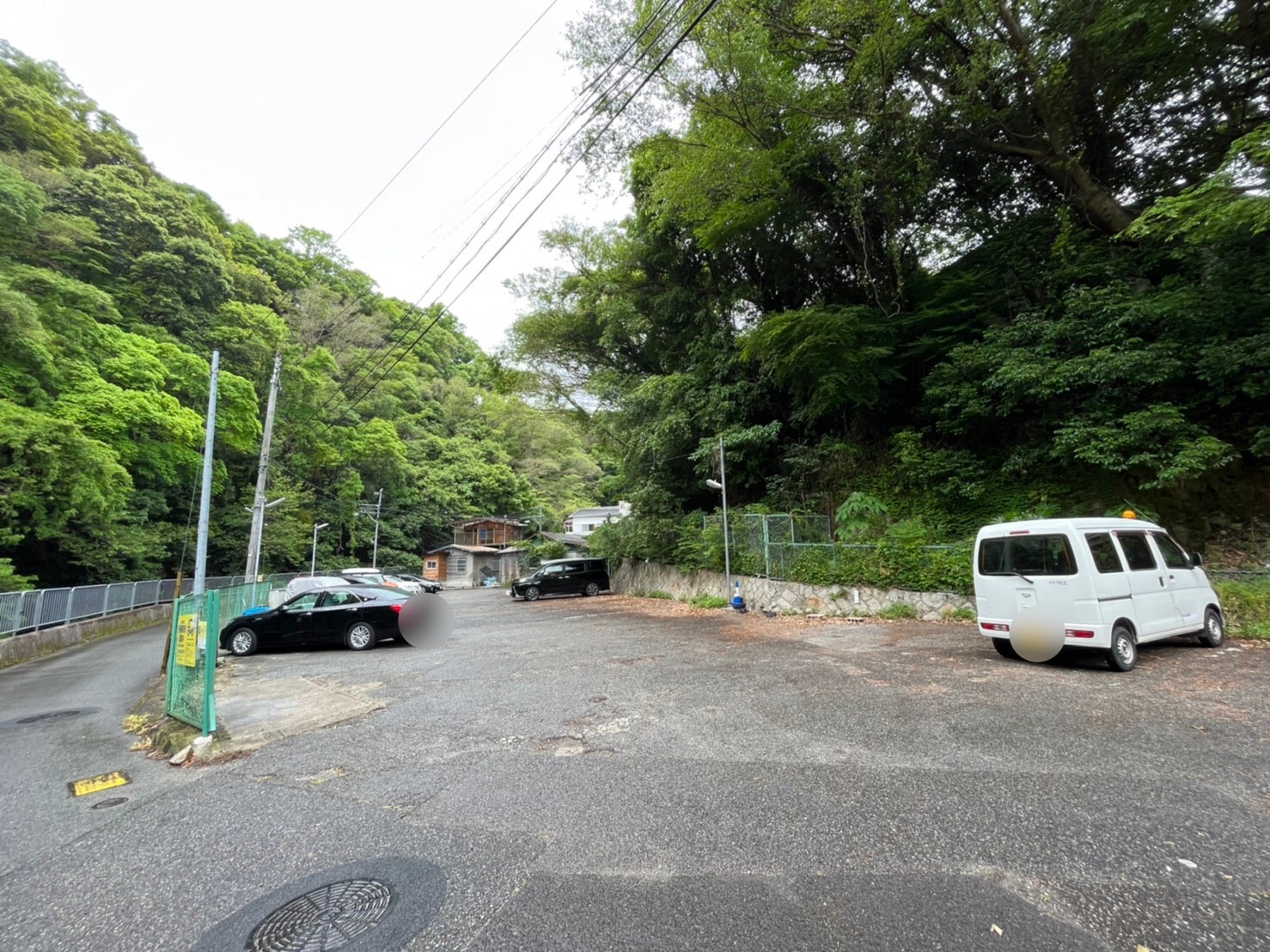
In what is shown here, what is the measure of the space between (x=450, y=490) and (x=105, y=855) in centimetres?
4157

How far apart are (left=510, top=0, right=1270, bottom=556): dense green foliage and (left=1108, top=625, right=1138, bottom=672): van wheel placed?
414 cm

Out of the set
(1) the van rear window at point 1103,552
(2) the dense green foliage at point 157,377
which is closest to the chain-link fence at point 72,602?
(2) the dense green foliage at point 157,377

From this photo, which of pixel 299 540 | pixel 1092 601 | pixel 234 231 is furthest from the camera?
pixel 234 231

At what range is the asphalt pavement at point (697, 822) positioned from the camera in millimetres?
2178

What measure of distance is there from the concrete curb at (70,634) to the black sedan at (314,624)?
5301 millimetres

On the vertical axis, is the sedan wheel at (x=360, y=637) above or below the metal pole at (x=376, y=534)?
below

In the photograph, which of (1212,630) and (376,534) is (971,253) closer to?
(1212,630)

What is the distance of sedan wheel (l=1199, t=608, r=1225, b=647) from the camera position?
22.0 feet

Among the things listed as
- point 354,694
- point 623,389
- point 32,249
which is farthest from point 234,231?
point 354,694

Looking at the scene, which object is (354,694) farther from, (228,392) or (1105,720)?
(228,392)

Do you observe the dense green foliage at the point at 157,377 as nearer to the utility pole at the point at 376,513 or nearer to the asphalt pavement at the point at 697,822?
the utility pole at the point at 376,513

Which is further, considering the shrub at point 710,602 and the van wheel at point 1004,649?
the shrub at point 710,602

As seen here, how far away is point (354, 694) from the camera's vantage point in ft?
21.1

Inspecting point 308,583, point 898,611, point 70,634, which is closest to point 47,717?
point 70,634
